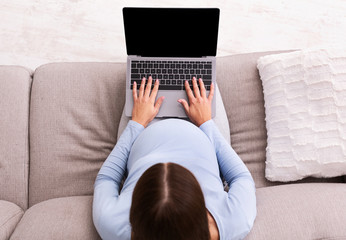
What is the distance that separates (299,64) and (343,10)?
929mm

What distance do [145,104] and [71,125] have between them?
0.31 m

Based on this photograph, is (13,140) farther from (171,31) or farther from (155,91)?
(171,31)

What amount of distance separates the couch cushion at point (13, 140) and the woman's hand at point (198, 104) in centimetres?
61

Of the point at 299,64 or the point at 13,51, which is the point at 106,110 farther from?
the point at 13,51

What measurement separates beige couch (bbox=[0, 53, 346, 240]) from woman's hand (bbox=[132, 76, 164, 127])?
11cm

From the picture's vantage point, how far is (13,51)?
69.6 inches

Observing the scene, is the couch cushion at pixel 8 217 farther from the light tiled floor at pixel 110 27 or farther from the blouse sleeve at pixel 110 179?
the light tiled floor at pixel 110 27

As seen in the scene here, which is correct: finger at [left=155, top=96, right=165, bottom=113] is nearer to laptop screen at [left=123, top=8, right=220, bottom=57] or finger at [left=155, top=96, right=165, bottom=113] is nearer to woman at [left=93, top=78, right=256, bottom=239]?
woman at [left=93, top=78, right=256, bottom=239]

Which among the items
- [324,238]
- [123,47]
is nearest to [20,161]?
[123,47]

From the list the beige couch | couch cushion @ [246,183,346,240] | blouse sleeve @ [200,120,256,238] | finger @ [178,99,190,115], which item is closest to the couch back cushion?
the beige couch

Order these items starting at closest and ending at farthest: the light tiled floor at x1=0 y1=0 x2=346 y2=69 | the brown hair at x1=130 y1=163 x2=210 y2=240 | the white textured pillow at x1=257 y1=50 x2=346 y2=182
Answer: the brown hair at x1=130 y1=163 x2=210 y2=240 < the white textured pillow at x1=257 y1=50 x2=346 y2=182 < the light tiled floor at x1=0 y1=0 x2=346 y2=69

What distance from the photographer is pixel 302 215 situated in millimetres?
1018

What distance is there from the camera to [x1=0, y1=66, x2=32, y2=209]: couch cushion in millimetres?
1202

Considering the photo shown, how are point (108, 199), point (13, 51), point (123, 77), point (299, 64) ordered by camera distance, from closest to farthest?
1. point (108, 199)
2. point (299, 64)
3. point (123, 77)
4. point (13, 51)
